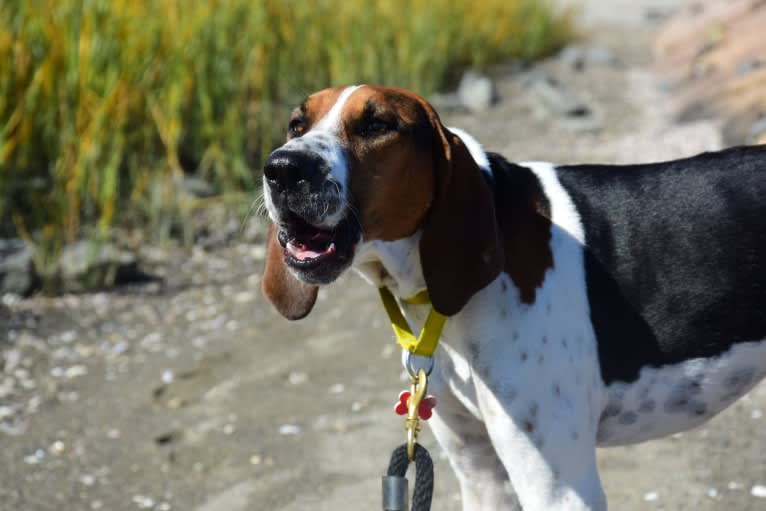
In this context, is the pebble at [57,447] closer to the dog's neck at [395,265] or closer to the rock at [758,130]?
the dog's neck at [395,265]

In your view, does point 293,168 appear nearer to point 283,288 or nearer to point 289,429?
point 283,288

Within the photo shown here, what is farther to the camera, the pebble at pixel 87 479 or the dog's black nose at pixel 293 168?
the pebble at pixel 87 479

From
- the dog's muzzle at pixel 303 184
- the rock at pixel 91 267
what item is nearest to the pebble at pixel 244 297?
the rock at pixel 91 267

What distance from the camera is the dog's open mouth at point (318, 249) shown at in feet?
8.18

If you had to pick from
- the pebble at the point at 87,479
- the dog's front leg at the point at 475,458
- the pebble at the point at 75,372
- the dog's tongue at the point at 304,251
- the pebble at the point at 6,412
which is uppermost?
the dog's tongue at the point at 304,251

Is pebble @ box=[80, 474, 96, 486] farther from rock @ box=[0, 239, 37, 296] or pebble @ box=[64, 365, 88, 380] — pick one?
rock @ box=[0, 239, 37, 296]

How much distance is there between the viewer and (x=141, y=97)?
6.22m

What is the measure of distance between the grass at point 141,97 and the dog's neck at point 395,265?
3014 mm

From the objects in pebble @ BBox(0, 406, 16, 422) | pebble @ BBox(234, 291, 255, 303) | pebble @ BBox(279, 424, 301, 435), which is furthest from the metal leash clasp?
pebble @ BBox(234, 291, 255, 303)

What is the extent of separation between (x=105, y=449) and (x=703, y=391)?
8.04ft

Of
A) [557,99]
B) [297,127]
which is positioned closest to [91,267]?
[297,127]

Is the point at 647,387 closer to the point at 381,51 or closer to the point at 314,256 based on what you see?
the point at 314,256

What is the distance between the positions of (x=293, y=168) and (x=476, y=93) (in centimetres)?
688

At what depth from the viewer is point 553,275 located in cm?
272
